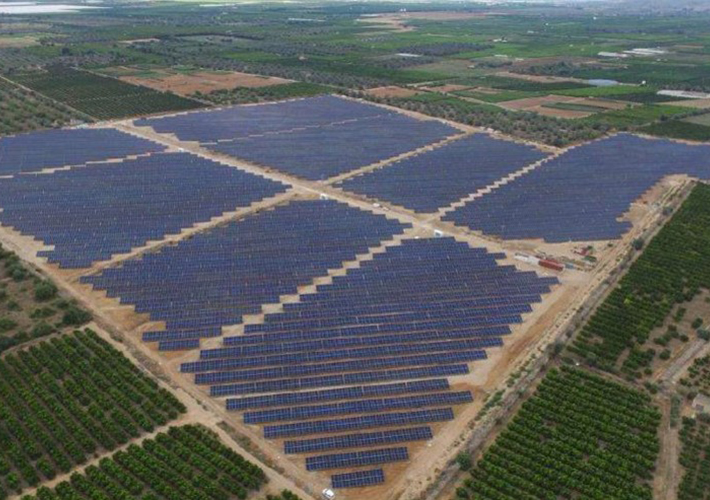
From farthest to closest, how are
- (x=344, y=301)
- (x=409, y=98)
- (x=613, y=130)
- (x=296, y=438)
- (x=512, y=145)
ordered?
(x=409, y=98) < (x=613, y=130) < (x=512, y=145) < (x=344, y=301) < (x=296, y=438)

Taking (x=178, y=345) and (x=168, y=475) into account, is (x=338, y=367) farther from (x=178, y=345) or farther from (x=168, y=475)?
(x=168, y=475)

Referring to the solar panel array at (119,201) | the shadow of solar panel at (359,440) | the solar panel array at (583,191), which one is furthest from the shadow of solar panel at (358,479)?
the solar panel array at (583,191)

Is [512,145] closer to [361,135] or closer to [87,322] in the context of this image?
[361,135]

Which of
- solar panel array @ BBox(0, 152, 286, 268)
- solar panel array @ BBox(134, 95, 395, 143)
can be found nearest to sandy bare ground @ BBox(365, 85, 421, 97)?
solar panel array @ BBox(134, 95, 395, 143)

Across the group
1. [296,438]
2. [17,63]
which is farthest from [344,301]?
[17,63]

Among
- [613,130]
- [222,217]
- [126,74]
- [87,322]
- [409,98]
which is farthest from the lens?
[126,74]

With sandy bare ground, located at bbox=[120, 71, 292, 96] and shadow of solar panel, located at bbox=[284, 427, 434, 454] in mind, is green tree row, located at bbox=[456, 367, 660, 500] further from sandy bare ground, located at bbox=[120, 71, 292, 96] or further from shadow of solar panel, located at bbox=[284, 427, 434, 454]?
sandy bare ground, located at bbox=[120, 71, 292, 96]
